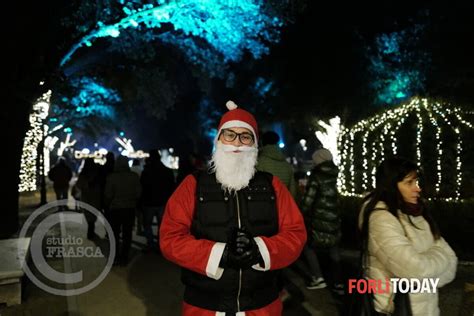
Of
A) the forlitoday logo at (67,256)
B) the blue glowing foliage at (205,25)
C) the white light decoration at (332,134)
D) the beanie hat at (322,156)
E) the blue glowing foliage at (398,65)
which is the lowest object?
the forlitoday logo at (67,256)

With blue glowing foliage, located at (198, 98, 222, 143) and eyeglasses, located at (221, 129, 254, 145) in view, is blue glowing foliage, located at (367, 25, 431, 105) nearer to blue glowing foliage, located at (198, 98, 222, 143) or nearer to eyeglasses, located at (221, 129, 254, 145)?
eyeglasses, located at (221, 129, 254, 145)

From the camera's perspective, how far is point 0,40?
28.5ft

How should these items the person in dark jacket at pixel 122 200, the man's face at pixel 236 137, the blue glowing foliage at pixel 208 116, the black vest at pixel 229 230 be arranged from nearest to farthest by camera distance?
the black vest at pixel 229 230, the man's face at pixel 236 137, the person in dark jacket at pixel 122 200, the blue glowing foliage at pixel 208 116

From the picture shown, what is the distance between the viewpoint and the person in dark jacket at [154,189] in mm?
8758

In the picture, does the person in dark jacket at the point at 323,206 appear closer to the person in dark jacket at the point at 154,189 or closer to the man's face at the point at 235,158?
the man's face at the point at 235,158

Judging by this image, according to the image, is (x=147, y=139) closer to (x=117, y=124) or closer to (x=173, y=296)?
(x=117, y=124)

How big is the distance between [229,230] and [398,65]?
2121cm

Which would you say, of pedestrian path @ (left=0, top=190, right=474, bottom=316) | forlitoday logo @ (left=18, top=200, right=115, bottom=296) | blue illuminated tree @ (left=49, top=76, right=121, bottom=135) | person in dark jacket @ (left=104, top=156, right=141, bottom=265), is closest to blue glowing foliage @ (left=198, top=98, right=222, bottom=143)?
blue illuminated tree @ (left=49, top=76, right=121, bottom=135)

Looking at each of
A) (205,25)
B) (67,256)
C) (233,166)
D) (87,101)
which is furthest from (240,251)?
(87,101)

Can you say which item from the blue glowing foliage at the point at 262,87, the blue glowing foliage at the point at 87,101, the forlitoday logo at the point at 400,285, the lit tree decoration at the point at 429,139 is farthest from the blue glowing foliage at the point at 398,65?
the forlitoday logo at the point at 400,285

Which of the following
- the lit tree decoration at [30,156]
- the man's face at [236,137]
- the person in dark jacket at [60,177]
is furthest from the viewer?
the lit tree decoration at [30,156]

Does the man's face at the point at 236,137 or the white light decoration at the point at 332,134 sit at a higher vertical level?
the white light decoration at the point at 332,134

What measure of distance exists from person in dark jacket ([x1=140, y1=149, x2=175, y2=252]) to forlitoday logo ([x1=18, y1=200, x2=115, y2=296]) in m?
0.82

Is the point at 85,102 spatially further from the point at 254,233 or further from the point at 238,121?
the point at 254,233
